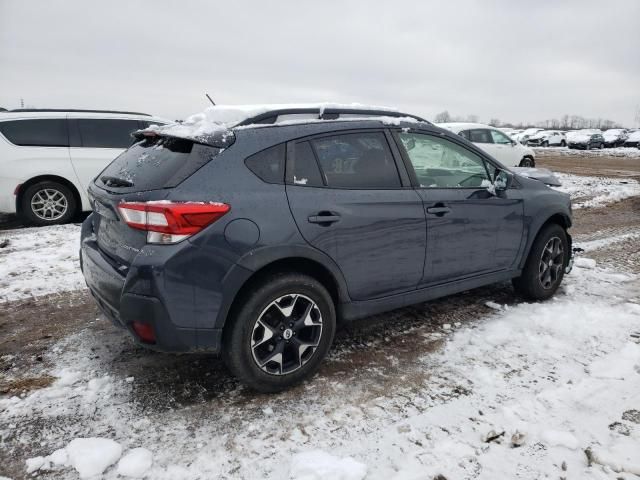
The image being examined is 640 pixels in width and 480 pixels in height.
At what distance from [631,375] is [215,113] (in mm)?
3332

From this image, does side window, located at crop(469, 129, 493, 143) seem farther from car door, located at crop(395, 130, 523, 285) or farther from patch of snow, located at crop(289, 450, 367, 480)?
patch of snow, located at crop(289, 450, 367, 480)

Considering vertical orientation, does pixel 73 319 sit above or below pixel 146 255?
below

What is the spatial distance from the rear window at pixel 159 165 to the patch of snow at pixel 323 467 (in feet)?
5.30

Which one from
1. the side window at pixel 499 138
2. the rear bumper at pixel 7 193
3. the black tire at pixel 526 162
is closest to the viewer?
the rear bumper at pixel 7 193

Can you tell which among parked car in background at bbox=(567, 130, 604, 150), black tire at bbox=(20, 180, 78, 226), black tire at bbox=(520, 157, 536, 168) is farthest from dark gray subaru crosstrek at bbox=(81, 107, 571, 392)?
parked car in background at bbox=(567, 130, 604, 150)

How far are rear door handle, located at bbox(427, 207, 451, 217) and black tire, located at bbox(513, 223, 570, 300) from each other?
1.34 m

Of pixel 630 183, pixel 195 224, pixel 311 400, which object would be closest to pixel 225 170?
pixel 195 224

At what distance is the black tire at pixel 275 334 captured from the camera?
275 centimetres

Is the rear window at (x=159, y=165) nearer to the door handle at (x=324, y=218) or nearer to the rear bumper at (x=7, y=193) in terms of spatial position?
the door handle at (x=324, y=218)

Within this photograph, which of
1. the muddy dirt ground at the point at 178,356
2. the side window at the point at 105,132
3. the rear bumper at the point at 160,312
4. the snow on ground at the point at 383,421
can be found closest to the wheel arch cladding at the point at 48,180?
the side window at the point at 105,132

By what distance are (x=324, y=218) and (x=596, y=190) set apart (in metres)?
11.5

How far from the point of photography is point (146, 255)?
2.55 m

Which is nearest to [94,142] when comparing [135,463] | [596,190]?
[135,463]

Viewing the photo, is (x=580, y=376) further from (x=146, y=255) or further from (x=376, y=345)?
(x=146, y=255)
